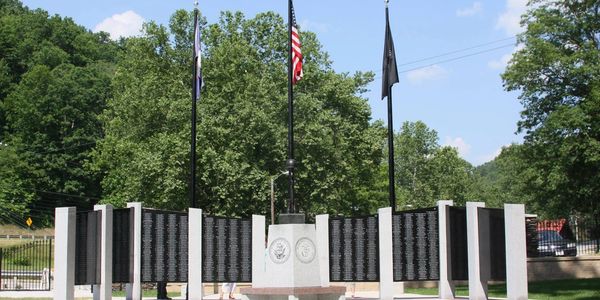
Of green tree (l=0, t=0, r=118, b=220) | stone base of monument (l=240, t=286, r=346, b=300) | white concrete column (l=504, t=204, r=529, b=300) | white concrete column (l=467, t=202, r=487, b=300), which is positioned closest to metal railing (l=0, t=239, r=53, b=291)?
stone base of monument (l=240, t=286, r=346, b=300)

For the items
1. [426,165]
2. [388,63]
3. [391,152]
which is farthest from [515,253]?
[426,165]

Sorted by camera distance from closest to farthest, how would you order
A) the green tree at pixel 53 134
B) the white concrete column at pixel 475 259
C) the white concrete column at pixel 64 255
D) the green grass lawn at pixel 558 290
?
1. the white concrete column at pixel 475 259
2. the white concrete column at pixel 64 255
3. the green grass lawn at pixel 558 290
4. the green tree at pixel 53 134

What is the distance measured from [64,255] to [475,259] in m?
10.9

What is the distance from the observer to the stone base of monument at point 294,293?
20641 millimetres

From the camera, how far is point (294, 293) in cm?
2055

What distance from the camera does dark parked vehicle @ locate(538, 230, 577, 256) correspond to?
35309 millimetres

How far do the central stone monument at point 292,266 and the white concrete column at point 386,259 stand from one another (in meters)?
1.49

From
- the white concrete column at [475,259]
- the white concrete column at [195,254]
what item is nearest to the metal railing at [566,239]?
the white concrete column at [475,259]

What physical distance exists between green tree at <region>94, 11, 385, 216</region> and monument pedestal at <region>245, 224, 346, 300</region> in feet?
59.6

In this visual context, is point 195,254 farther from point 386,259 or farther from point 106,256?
point 386,259

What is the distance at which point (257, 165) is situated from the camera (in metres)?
41.2

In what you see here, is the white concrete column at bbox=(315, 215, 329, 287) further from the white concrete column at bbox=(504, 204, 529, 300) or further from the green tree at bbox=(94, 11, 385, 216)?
the green tree at bbox=(94, 11, 385, 216)

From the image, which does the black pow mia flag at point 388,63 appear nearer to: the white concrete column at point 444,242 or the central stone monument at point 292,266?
the white concrete column at point 444,242

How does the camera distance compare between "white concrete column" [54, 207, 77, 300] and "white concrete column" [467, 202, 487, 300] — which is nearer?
"white concrete column" [467, 202, 487, 300]
